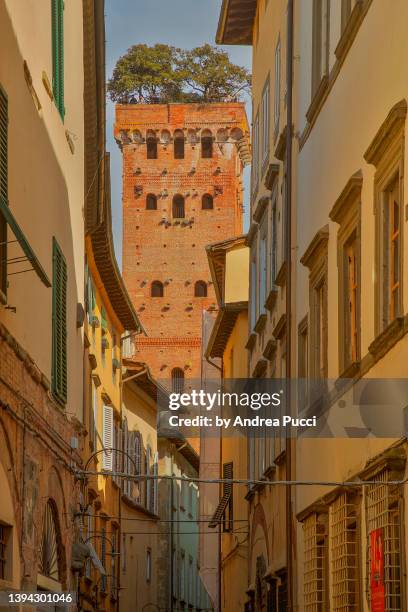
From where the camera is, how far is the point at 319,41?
1802 cm

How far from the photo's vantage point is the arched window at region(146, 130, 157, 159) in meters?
83.7

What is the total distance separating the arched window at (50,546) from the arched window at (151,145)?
67.3 meters

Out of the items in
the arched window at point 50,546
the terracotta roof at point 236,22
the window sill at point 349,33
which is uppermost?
the terracotta roof at point 236,22

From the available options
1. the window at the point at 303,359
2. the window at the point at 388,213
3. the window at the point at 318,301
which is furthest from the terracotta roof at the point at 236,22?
the window at the point at 388,213

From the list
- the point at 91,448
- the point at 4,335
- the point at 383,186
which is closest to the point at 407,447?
the point at 383,186

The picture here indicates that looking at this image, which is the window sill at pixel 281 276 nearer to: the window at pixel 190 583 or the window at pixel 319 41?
the window at pixel 319 41

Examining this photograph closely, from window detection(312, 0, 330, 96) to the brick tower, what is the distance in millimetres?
62173

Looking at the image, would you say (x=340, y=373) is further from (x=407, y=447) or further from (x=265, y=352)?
(x=265, y=352)

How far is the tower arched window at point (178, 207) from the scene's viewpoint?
3280 inches

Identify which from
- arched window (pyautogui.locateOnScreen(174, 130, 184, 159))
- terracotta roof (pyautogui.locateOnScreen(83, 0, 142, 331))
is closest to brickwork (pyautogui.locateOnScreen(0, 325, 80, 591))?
terracotta roof (pyautogui.locateOnScreen(83, 0, 142, 331))

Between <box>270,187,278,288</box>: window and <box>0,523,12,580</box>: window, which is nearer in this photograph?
<box>0,523,12,580</box>: window

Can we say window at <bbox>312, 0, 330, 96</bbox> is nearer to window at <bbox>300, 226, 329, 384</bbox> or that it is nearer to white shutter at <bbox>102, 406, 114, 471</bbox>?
window at <bbox>300, 226, 329, 384</bbox>

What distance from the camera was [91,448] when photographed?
2755 cm

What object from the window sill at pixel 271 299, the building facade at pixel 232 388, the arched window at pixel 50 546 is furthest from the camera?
the building facade at pixel 232 388
